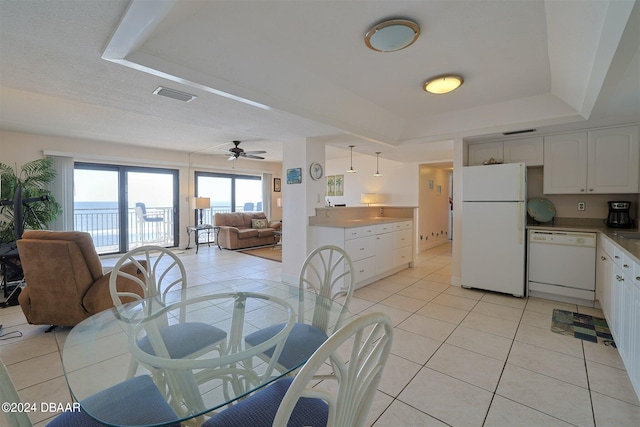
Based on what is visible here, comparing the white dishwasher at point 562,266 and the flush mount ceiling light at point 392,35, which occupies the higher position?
the flush mount ceiling light at point 392,35

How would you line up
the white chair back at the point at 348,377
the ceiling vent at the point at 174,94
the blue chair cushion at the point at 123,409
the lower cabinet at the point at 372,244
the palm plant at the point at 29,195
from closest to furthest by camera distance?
the white chair back at the point at 348,377 < the blue chair cushion at the point at 123,409 < the ceiling vent at the point at 174,94 < the lower cabinet at the point at 372,244 < the palm plant at the point at 29,195

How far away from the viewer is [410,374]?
2.03 meters

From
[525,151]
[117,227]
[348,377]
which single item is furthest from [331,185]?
[348,377]

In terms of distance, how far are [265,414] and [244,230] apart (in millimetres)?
6403

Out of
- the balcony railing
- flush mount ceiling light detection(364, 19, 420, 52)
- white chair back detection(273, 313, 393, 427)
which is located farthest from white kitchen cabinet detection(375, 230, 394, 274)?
the balcony railing

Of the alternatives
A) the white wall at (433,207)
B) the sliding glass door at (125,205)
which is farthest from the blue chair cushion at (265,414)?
the sliding glass door at (125,205)

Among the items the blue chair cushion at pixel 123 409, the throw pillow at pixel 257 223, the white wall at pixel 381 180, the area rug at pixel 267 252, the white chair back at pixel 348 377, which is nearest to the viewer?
the white chair back at pixel 348 377

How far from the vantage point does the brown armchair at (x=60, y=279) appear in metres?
2.48

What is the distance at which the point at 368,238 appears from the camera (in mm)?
A: 4207

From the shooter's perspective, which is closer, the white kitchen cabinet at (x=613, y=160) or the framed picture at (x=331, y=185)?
the white kitchen cabinet at (x=613, y=160)

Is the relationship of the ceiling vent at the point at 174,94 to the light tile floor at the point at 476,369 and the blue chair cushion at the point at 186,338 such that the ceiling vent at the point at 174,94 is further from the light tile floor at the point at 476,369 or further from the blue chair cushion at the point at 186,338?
the light tile floor at the point at 476,369

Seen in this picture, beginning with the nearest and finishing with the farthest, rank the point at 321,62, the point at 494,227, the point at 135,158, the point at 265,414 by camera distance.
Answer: the point at 265,414, the point at 321,62, the point at 494,227, the point at 135,158

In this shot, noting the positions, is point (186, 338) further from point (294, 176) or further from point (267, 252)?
point (267, 252)

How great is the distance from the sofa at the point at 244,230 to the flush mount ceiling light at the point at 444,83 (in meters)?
5.53
